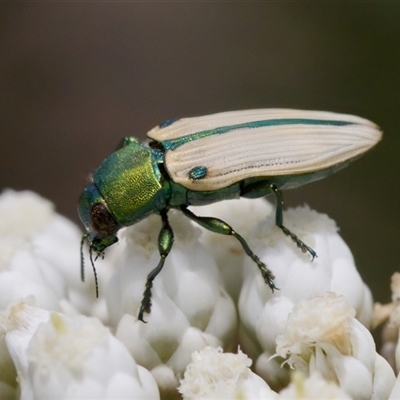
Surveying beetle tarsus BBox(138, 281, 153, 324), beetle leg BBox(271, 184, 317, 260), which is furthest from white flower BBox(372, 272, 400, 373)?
beetle tarsus BBox(138, 281, 153, 324)

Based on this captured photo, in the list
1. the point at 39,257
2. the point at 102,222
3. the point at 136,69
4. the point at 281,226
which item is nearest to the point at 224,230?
the point at 281,226

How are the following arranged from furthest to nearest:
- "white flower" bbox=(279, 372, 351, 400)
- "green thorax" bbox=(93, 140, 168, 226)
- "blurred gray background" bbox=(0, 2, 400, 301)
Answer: "blurred gray background" bbox=(0, 2, 400, 301), "green thorax" bbox=(93, 140, 168, 226), "white flower" bbox=(279, 372, 351, 400)

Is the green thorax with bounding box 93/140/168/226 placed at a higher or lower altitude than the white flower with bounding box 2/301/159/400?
higher

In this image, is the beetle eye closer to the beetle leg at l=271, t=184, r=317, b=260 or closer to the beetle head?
the beetle head

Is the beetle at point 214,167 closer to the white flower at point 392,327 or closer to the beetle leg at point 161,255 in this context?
the beetle leg at point 161,255

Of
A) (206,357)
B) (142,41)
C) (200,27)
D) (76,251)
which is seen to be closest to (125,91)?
(142,41)

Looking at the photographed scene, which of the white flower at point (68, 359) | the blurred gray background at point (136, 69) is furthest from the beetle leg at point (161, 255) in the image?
the blurred gray background at point (136, 69)
